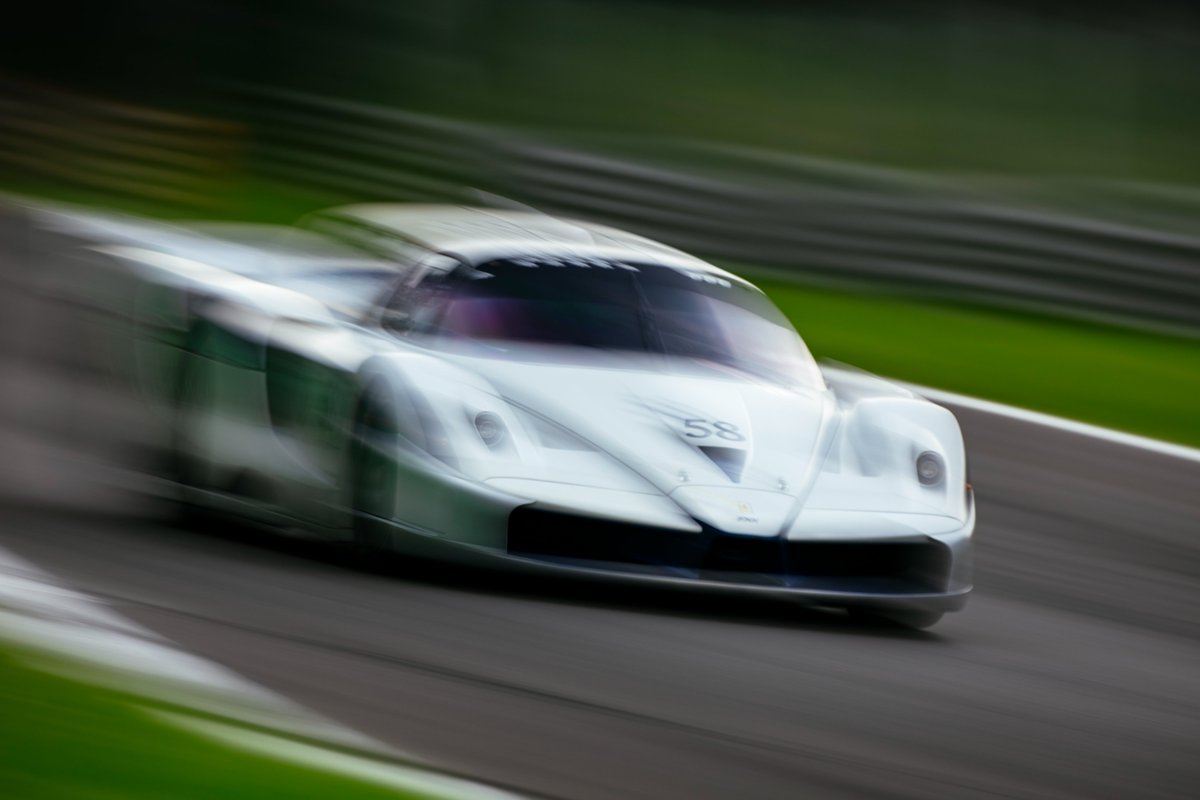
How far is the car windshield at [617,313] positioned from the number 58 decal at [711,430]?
44cm

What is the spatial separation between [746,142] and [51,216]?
1047 centimetres

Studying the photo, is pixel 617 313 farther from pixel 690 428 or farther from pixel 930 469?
pixel 930 469

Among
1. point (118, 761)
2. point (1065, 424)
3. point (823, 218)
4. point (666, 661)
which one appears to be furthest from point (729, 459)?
point (823, 218)

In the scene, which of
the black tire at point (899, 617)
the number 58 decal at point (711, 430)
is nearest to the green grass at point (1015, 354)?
the black tire at point (899, 617)

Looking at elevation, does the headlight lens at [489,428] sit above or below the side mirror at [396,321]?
below

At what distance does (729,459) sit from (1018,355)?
5.40m

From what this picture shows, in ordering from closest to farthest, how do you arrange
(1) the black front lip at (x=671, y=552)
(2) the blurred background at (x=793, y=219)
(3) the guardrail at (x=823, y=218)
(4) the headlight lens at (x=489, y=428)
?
(2) the blurred background at (x=793, y=219), (1) the black front lip at (x=671, y=552), (4) the headlight lens at (x=489, y=428), (3) the guardrail at (x=823, y=218)

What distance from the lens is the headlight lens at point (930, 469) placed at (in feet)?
18.3

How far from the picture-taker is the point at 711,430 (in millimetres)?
5285

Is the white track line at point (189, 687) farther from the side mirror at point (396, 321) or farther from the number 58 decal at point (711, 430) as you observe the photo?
Answer: the number 58 decal at point (711, 430)

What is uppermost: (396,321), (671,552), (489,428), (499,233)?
(499,233)

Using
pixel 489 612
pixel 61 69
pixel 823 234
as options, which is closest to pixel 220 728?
pixel 489 612

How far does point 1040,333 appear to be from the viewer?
35.3 feet

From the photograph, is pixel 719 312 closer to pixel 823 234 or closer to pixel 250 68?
pixel 823 234
